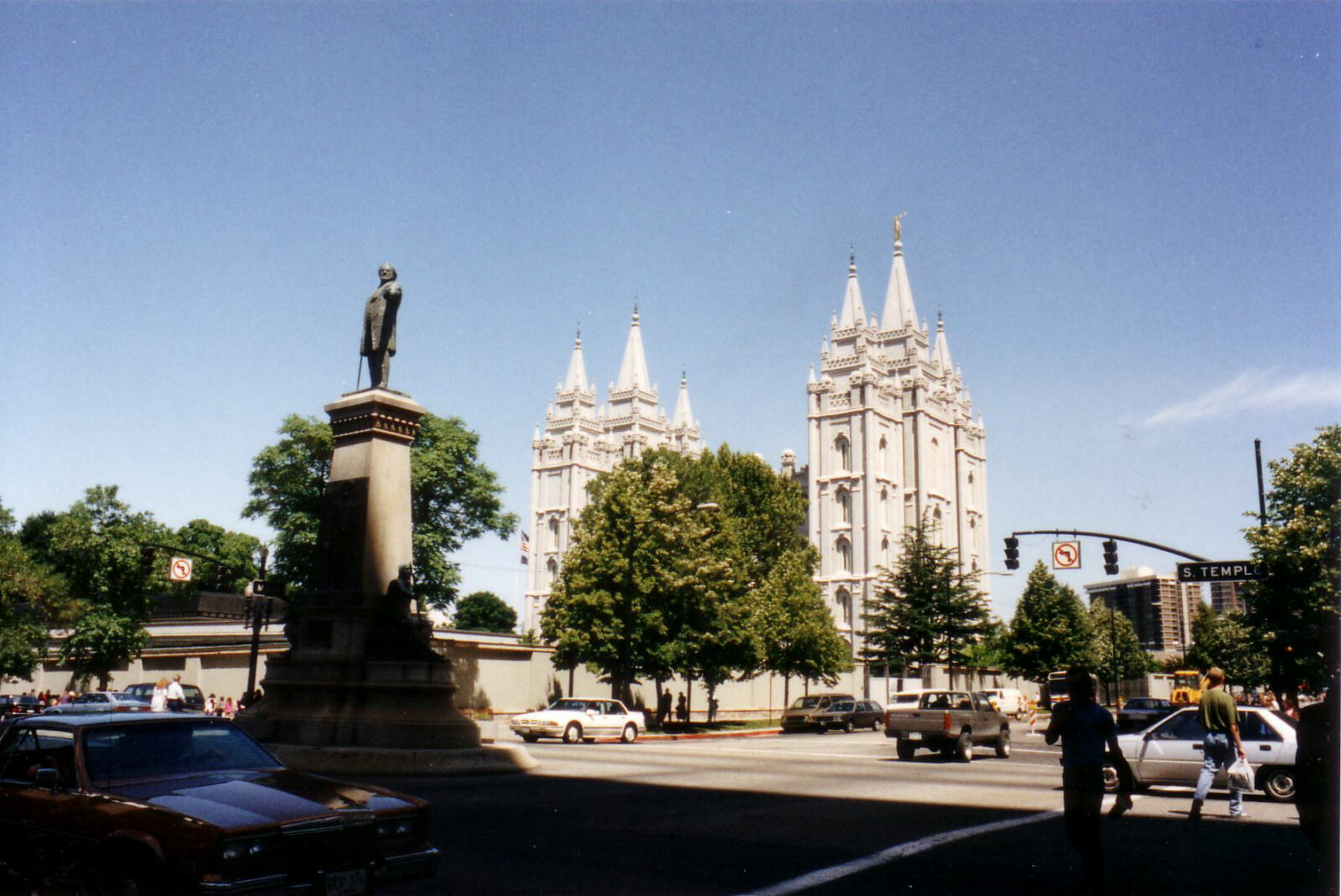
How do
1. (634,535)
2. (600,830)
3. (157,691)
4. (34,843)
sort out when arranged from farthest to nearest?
(634,535) → (157,691) → (600,830) → (34,843)

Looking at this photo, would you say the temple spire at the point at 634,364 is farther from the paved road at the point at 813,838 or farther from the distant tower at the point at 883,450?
the paved road at the point at 813,838

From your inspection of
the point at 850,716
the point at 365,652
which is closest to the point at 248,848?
the point at 365,652

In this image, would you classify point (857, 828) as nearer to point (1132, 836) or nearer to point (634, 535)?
point (1132, 836)

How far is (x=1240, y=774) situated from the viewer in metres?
12.8

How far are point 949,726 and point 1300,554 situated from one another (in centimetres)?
1614

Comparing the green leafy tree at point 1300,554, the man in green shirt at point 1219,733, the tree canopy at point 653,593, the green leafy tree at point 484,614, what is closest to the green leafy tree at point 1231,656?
the green leafy tree at point 1300,554

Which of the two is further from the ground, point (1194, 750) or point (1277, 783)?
point (1194, 750)

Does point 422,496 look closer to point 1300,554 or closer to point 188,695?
point 188,695

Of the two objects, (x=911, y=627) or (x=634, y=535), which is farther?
(x=911, y=627)

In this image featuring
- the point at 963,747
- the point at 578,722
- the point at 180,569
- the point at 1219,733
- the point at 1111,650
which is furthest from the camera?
the point at 1111,650

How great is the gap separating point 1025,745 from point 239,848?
30.0 meters

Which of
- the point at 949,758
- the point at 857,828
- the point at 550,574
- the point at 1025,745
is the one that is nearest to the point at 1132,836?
the point at 857,828

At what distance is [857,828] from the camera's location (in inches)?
452

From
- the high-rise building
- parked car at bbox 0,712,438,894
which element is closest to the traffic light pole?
parked car at bbox 0,712,438,894
